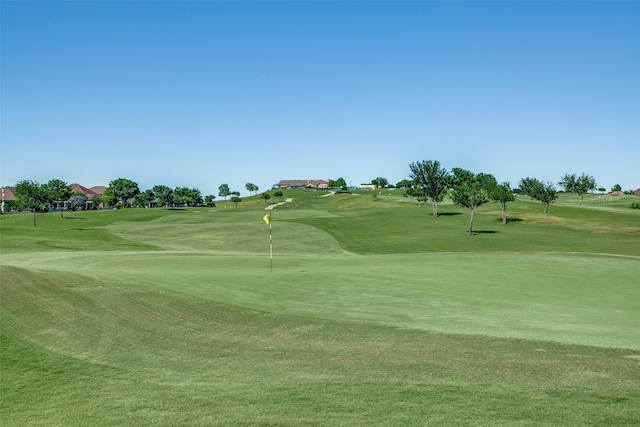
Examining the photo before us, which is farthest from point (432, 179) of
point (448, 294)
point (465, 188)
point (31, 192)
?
point (448, 294)

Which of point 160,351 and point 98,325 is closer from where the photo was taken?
point 160,351

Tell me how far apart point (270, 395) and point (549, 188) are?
107038 mm

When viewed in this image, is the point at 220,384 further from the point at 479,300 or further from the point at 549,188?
the point at 549,188

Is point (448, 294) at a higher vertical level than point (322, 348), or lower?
lower

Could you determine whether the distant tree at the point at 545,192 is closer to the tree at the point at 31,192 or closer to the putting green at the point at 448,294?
the putting green at the point at 448,294

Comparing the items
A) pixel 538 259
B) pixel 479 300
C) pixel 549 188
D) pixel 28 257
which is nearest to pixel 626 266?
pixel 538 259

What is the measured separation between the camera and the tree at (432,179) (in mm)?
119062

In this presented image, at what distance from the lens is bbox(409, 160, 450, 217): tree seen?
391ft

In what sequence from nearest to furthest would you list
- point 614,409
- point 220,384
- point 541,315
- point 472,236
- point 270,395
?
1. point 614,409
2. point 270,395
3. point 220,384
4. point 541,315
5. point 472,236

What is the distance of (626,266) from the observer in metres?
41.6

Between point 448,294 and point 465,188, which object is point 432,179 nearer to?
point 465,188

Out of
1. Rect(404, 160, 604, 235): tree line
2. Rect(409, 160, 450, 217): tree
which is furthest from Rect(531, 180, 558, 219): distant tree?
Rect(409, 160, 450, 217): tree

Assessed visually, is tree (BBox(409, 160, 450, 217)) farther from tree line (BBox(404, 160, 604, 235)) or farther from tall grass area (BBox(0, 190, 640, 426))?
tall grass area (BBox(0, 190, 640, 426))

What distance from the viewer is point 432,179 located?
120m
